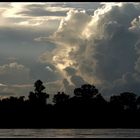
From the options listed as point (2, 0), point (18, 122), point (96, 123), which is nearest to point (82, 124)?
point (96, 123)

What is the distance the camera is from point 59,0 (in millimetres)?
4816

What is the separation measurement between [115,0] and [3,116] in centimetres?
4436

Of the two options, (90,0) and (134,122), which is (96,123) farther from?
(90,0)

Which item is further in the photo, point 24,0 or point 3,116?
point 3,116

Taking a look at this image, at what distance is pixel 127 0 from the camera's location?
4852 mm

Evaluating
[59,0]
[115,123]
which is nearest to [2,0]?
[59,0]

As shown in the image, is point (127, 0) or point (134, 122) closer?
point (127, 0)

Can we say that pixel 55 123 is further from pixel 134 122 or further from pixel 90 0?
pixel 90 0

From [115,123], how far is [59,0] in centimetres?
4873

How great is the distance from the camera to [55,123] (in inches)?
1953

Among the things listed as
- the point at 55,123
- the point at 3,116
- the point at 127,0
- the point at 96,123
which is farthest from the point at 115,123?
the point at 127,0

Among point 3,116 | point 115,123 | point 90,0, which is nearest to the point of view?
point 90,0

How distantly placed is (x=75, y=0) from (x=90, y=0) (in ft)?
0.46

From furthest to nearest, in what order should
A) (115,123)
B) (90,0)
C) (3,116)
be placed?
1. (115,123)
2. (3,116)
3. (90,0)
